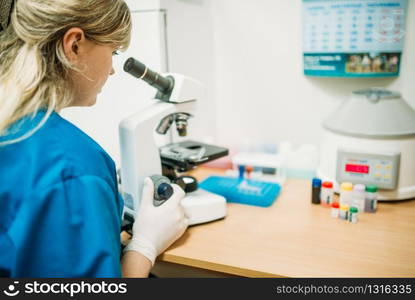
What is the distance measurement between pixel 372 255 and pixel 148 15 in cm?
117

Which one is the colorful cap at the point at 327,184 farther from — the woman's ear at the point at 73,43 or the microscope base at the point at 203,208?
the woman's ear at the point at 73,43

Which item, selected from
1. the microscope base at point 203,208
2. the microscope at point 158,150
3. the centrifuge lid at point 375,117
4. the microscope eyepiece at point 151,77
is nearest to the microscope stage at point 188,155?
the microscope at point 158,150

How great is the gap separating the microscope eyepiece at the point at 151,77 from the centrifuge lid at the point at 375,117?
0.62m

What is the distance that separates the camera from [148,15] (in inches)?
61.4

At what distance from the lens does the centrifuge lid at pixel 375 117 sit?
1345 millimetres

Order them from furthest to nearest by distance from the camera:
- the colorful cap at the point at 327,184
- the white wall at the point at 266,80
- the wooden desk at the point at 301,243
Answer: the white wall at the point at 266,80 < the colorful cap at the point at 327,184 < the wooden desk at the point at 301,243

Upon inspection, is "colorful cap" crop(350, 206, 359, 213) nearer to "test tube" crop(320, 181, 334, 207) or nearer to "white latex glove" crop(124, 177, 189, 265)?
"test tube" crop(320, 181, 334, 207)

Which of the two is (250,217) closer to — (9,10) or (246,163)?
(246,163)

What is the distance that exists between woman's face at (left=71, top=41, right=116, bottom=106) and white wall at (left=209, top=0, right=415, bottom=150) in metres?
0.96

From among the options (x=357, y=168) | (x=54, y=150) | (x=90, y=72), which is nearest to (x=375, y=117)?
(x=357, y=168)

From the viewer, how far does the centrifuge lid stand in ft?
4.41

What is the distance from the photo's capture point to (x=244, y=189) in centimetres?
151

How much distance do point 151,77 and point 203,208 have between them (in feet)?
1.45

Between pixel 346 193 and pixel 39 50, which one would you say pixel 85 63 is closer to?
pixel 39 50
